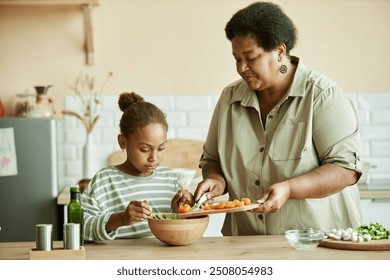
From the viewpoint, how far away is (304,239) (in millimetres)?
1617

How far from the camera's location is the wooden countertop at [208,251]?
1575mm

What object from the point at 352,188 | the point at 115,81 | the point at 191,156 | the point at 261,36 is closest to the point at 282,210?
the point at 352,188

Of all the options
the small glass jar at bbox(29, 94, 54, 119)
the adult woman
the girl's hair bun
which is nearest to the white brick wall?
the small glass jar at bbox(29, 94, 54, 119)

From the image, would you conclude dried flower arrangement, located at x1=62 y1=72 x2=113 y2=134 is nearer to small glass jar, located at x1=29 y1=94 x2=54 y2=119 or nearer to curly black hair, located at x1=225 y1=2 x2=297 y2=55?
small glass jar, located at x1=29 y1=94 x2=54 y2=119

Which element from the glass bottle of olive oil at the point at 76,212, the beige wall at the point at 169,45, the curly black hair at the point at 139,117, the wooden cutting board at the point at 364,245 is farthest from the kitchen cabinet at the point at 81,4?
the wooden cutting board at the point at 364,245

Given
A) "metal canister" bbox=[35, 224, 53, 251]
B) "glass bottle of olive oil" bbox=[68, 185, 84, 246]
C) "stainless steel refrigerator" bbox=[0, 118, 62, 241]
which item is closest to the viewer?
"metal canister" bbox=[35, 224, 53, 251]

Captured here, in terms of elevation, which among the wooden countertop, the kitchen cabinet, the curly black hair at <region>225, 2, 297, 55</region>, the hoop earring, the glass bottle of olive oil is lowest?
the wooden countertop

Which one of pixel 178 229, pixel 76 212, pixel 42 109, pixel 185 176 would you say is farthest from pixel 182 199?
pixel 42 109

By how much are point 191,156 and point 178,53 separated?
0.58 metres

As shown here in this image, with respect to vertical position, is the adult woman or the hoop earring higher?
the hoop earring

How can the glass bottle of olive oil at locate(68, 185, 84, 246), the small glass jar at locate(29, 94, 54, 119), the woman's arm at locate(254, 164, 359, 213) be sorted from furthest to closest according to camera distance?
the small glass jar at locate(29, 94, 54, 119), the woman's arm at locate(254, 164, 359, 213), the glass bottle of olive oil at locate(68, 185, 84, 246)

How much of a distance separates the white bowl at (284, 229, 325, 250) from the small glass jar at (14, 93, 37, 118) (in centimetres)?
213

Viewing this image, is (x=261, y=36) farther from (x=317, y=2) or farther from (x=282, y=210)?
(x=317, y=2)

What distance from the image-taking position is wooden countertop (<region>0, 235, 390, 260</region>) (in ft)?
5.17
